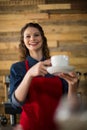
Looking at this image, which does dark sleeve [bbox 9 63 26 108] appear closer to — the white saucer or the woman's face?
the woman's face

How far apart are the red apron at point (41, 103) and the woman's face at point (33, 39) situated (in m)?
0.15

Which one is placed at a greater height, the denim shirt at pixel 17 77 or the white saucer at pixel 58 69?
the white saucer at pixel 58 69

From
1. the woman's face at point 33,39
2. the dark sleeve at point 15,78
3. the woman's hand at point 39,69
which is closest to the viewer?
the woman's hand at point 39,69

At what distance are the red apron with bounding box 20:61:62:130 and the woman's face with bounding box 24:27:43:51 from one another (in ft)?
0.50

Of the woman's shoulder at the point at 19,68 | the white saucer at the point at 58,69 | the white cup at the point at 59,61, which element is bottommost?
the woman's shoulder at the point at 19,68

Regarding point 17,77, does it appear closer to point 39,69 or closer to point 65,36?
point 39,69

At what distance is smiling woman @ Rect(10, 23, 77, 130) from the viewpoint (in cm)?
105

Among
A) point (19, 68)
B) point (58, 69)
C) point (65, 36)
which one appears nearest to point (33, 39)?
point (19, 68)

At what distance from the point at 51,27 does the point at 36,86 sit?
9.79 ft

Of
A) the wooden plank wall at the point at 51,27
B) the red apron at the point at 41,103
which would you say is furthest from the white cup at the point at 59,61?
the wooden plank wall at the point at 51,27

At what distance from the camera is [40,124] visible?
105cm

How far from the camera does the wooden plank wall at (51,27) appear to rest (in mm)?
4078

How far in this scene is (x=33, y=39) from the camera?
1238mm

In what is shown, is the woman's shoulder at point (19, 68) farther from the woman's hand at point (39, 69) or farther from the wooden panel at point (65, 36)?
the wooden panel at point (65, 36)
